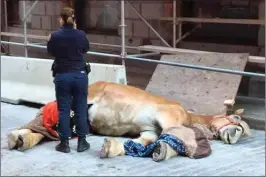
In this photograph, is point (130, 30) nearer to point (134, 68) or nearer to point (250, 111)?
point (134, 68)

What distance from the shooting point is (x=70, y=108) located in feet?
22.0

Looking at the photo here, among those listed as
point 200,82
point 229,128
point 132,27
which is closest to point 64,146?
point 229,128

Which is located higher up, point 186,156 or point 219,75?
point 219,75

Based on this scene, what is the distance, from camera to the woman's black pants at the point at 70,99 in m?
6.56

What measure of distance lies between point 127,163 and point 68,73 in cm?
125

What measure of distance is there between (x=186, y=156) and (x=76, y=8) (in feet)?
24.1

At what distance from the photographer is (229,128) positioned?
6.97 metres

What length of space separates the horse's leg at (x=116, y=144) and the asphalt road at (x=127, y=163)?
3.1 inches

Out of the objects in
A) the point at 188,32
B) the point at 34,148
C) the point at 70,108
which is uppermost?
the point at 188,32

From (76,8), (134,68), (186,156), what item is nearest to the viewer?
(186,156)

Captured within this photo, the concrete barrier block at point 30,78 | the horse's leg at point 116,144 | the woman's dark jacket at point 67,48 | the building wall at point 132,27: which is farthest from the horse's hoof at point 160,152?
the building wall at point 132,27

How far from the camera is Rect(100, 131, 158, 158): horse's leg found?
20.8ft

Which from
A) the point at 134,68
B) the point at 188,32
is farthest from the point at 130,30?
the point at 188,32

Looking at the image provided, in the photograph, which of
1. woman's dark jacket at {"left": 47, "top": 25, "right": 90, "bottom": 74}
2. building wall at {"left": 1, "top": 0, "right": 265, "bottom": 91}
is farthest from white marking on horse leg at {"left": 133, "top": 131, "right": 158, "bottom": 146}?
building wall at {"left": 1, "top": 0, "right": 265, "bottom": 91}
